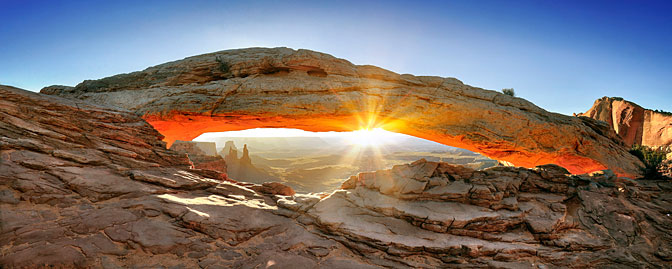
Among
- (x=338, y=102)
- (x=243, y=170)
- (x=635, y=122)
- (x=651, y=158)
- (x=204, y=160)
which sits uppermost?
(x=635, y=122)

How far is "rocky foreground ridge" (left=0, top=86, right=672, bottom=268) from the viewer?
681 centimetres

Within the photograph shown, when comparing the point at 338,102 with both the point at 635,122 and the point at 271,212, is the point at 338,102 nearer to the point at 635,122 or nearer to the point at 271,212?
the point at 271,212

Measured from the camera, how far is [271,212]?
33.4 feet

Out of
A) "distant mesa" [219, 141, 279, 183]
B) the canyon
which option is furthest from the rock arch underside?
"distant mesa" [219, 141, 279, 183]

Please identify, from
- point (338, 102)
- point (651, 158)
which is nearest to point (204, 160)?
point (338, 102)

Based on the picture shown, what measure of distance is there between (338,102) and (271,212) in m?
8.03

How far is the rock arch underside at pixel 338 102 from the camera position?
580 inches

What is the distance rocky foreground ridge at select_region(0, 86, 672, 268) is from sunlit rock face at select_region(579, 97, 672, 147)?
335 inches

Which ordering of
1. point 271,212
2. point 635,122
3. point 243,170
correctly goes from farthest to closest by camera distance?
point 243,170 → point 635,122 → point 271,212

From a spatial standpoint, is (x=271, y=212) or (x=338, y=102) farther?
(x=338, y=102)

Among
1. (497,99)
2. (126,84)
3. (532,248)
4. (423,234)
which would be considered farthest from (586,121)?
(126,84)

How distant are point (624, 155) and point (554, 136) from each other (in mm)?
5144

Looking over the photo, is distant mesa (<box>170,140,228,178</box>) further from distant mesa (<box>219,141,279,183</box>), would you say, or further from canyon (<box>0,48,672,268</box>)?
distant mesa (<box>219,141,279,183</box>)

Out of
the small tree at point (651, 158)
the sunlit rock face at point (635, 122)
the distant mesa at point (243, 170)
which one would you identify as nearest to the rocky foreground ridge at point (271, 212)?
the small tree at point (651, 158)
